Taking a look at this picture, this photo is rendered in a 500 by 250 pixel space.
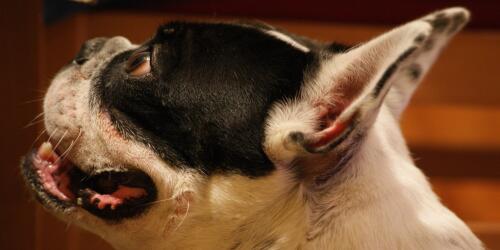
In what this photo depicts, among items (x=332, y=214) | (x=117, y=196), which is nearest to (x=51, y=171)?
(x=117, y=196)

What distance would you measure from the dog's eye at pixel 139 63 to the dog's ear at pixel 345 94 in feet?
0.83

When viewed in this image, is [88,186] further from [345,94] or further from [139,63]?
[345,94]

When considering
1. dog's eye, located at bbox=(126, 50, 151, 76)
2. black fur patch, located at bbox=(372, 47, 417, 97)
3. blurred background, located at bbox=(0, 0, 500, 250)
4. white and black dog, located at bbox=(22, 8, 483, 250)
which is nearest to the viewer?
black fur patch, located at bbox=(372, 47, 417, 97)

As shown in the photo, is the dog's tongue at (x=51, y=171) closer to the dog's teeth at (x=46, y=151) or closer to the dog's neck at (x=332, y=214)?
the dog's teeth at (x=46, y=151)

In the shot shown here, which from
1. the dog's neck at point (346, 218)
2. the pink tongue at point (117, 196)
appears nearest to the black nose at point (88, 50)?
the pink tongue at point (117, 196)

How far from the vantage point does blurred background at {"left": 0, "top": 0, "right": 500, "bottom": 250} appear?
1.29 metres

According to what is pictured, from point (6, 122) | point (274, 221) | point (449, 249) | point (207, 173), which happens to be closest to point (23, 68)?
point (6, 122)

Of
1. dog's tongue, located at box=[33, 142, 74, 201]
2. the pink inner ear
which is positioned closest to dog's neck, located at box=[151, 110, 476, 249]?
the pink inner ear

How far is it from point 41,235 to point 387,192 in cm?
71

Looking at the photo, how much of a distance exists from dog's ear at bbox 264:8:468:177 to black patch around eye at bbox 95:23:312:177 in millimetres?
31

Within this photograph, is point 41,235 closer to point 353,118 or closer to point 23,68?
point 23,68

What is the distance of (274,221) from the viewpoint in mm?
1093

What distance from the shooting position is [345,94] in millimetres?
1005

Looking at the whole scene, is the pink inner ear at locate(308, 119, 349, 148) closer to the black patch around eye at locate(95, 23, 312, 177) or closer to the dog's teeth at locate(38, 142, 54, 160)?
the black patch around eye at locate(95, 23, 312, 177)
